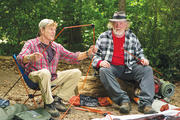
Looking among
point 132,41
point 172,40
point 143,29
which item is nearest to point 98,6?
point 143,29

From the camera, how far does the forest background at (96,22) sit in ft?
18.6

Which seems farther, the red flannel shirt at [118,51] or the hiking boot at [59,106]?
the red flannel shirt at [118,51]

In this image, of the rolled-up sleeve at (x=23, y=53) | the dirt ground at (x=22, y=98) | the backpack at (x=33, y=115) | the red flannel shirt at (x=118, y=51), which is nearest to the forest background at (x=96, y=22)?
the dirt ground at (x=22, y=98)

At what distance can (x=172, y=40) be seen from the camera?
18.5ft

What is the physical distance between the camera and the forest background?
18.6ft

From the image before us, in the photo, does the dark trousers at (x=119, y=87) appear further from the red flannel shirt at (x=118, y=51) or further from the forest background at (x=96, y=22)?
the forest background at (x=96, y=22)

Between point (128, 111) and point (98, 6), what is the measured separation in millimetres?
3818

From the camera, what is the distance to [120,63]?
13.5 ft

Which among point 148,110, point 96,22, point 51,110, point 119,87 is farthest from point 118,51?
point 96,22

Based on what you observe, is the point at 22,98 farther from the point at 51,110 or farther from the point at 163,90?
the point at 163,90

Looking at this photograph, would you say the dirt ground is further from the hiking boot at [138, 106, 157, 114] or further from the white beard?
the white beard

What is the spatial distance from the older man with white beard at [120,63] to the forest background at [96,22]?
1579 millimetres

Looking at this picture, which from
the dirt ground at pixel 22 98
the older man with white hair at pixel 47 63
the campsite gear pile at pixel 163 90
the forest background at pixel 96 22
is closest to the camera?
the older man with white hair at pixel 47 63

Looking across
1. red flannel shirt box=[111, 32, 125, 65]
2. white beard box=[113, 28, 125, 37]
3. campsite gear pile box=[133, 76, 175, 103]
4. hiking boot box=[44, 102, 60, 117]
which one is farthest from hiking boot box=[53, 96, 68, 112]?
white beard box=[113, 28, 125, 37]
